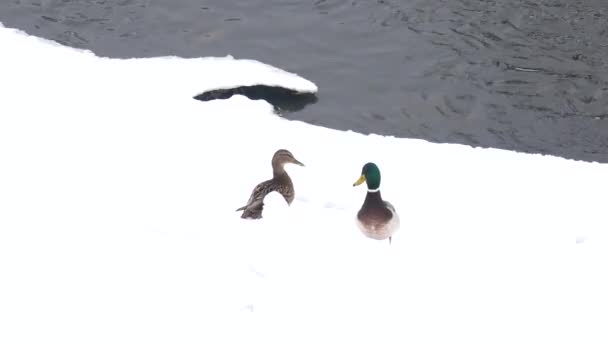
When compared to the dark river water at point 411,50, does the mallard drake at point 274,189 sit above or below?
below

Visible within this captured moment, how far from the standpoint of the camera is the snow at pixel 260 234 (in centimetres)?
637

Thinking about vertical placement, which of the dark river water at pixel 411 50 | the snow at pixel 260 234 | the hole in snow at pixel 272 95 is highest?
the dark river water at pixel 411 50

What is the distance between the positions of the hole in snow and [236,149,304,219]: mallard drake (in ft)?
12.2

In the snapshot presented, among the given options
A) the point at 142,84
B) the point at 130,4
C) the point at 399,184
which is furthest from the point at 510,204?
the point at 130,4

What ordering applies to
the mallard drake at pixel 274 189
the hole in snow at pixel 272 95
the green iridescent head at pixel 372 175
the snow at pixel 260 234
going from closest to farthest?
the snow at pixel 260 234
the green iridescent head at pixel 372 175
the mallard drake at pixel 274 189
the hole in snow at pixel 272 95

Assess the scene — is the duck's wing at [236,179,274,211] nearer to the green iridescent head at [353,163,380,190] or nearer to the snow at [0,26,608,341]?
the snow at [0,26,608,341]

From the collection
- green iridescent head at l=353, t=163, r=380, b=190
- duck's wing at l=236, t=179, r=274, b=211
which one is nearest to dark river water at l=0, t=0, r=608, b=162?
duck's wing at l=236, t=179, r=274, b=211

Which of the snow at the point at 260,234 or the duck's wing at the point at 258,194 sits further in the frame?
the duck's wing at the point at 258,194

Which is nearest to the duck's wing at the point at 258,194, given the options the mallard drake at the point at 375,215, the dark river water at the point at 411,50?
the mallard drake at the point at 375,215

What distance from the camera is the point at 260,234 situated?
24.6 feet

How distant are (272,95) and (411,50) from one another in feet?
9.66

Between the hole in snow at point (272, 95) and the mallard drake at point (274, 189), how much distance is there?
3.70 metres

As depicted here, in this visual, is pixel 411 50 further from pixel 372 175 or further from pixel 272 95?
pixel 372 175

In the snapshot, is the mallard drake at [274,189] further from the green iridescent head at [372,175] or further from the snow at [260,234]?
the green iridescent head at [372,175]
